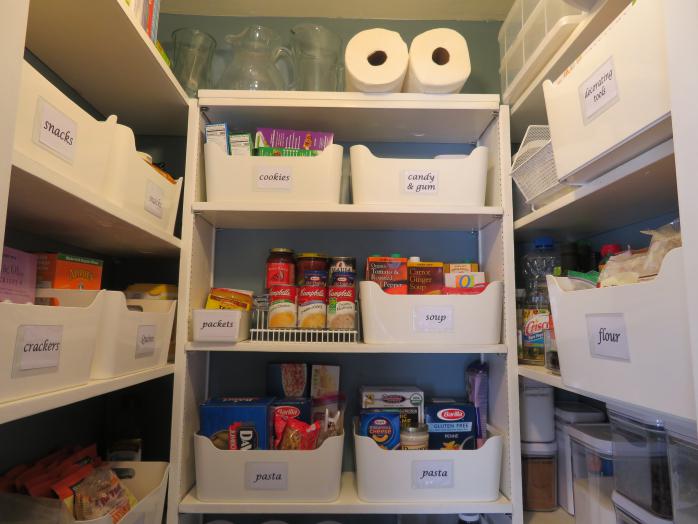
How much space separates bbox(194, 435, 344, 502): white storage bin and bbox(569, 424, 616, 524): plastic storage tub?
675 mm

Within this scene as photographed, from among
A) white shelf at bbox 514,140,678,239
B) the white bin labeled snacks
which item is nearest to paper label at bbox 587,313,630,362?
white shelf at bbox 514,140,678,239

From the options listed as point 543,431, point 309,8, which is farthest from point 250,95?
point 543,431

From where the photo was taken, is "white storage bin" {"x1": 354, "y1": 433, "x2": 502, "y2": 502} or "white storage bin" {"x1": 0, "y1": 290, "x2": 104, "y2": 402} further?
"white storage bin" {"x1": 354, "y1": 433, "x2": 502, "y2": 502}

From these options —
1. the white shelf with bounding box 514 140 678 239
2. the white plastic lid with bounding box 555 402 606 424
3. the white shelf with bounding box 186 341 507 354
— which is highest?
the white shelf with bounding box 514 140 678 239

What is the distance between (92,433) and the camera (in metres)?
1.49

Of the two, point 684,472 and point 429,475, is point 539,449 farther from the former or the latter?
point 684,472

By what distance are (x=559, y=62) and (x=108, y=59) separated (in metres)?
1.16

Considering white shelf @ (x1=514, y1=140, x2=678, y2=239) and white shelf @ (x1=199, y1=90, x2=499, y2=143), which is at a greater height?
white shelf @ (x1=199, y1=90, x2=499, y2=143)

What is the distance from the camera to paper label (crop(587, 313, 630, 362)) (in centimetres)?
75

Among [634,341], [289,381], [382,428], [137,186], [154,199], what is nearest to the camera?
[634,341]

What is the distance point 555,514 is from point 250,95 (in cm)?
156

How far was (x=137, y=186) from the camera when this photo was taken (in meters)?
1.14

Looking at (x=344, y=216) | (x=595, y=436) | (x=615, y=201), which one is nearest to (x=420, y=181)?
(x=344, y=216)

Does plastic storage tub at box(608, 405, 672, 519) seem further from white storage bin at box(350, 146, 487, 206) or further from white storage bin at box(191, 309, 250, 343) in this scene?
white storage bin at box(191, 309, 250, 343)
